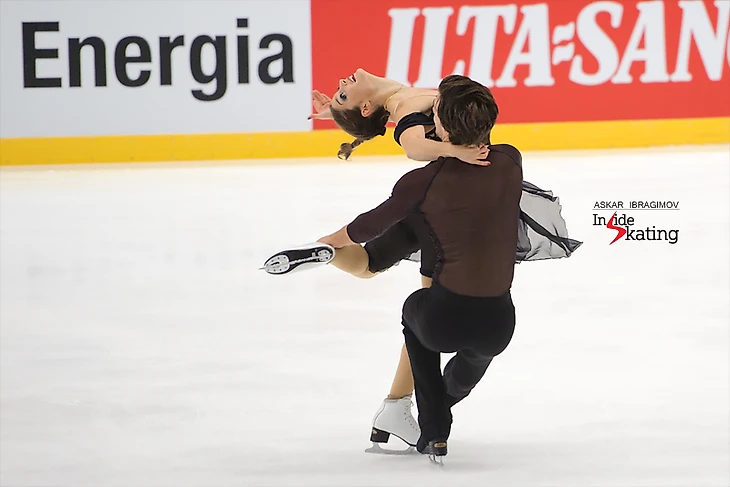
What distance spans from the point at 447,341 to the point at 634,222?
3733mm

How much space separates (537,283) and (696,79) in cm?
533

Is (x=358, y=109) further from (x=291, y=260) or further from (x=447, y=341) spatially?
(x=447, y=341)

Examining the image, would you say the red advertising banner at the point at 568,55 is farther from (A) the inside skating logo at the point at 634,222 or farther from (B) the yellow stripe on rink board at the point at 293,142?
(A) the inside skating logo at the point at 634,222

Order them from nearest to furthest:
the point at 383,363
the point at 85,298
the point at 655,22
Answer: the point at 383,363
the point at 85,298
the point at 655,22

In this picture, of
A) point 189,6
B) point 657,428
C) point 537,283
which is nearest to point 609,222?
point 537,283

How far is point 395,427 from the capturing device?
2.43 meters

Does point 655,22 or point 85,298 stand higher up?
point 655,22

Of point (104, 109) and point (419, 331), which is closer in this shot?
point (419, 331)

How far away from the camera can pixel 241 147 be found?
9.02 m

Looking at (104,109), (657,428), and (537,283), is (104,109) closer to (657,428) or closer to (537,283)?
(537,283)

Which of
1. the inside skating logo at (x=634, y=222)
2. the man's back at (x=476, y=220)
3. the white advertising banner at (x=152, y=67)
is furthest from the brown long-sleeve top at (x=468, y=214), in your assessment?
the white advertising banner at (x=152, y=67)

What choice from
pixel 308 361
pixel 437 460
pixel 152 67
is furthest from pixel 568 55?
pixel 437 460

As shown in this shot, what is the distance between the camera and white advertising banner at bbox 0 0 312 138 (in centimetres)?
889

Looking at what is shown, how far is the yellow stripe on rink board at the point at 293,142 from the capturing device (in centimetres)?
893
